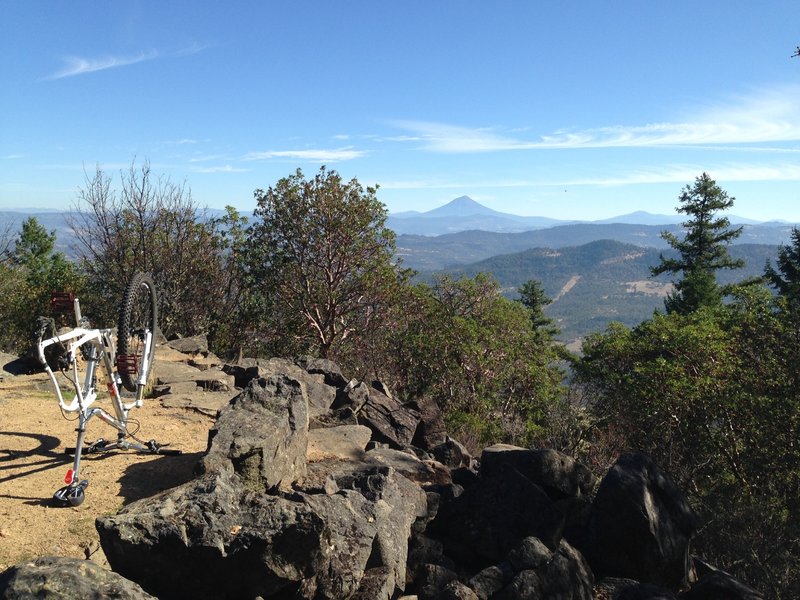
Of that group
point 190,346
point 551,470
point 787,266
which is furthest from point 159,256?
point 787,266

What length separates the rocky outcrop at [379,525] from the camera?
6574 mm

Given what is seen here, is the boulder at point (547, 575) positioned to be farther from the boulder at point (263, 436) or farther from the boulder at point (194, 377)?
the boulder at point (194, 377)

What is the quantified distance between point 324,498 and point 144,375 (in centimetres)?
505

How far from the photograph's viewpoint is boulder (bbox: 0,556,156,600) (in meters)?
4.85

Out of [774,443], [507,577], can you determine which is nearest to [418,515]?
[507,577]

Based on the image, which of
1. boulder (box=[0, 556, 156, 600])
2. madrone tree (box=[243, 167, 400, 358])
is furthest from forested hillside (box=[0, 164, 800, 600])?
boulder (box=[0, 556, 156, 600])

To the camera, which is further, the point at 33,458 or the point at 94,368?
the point at 33,458

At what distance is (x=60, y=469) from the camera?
966cm

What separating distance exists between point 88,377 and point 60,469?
205cm

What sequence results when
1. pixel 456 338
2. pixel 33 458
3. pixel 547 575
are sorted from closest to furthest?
pixel 547 575 < pixel 33 458 < pixel 456 338

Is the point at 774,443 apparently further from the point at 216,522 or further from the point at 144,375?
the point at 144,375

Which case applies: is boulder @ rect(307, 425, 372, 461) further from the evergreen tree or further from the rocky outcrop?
the evergreen tree

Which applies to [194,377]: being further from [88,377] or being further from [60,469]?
[88,377]

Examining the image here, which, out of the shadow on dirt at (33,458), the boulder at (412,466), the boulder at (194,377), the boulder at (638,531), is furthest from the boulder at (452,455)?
the shadow on dirt at (33,458)
